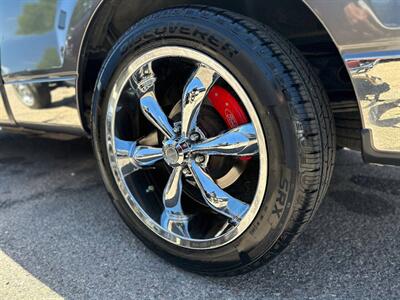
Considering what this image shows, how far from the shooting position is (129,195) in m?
2.17

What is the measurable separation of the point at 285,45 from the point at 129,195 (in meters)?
0.97

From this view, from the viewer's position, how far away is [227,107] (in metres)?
1.95

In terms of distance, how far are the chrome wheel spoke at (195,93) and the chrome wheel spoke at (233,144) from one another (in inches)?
3.8

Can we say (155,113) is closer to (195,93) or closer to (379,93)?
(195,93)

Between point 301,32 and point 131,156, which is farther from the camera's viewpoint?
point 131,156

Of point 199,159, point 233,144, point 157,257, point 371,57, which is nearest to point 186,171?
point 199,159

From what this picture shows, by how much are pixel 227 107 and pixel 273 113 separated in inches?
13.9

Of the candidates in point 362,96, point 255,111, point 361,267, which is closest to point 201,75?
point 255,111

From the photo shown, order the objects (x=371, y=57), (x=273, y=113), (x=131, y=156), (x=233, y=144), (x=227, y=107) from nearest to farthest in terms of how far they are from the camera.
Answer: (x=371, y=57) → (x=273, y=113) → (x=233, y=144) → (x=227, y=107) → (x=131, y=156)

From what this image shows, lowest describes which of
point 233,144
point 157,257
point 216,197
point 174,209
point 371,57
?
point 157,257

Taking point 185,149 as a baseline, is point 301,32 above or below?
above

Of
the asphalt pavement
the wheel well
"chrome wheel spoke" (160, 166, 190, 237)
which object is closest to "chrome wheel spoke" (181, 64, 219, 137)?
"chrome wheel spoke" (160, 166, 190, 237)

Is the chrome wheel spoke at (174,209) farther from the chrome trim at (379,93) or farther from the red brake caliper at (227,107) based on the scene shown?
the chrome trim at (379,93)

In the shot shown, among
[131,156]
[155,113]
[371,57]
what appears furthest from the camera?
[131,156]
